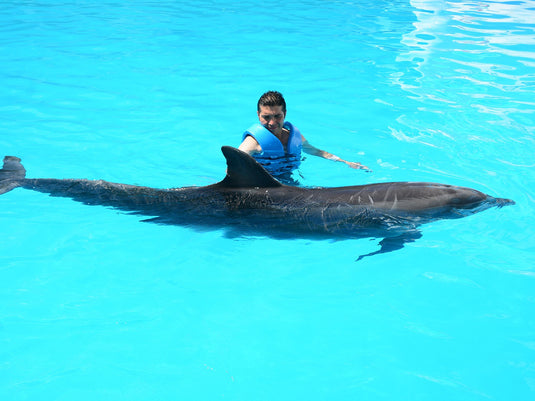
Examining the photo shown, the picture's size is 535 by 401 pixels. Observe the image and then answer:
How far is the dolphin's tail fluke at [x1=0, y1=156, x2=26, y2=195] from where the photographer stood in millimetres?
6281

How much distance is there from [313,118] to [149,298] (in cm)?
575

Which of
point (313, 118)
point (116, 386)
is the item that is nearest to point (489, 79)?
point (313, 118)

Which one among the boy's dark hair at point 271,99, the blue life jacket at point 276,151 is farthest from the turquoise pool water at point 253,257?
the boy's dark hair at point 271,99

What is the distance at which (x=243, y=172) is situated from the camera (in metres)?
5.41

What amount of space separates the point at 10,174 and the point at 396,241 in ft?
15.3

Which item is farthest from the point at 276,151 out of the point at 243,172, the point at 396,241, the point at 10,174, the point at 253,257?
the point at 10,174

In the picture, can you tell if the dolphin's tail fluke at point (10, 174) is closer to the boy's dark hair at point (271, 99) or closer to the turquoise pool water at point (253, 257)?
the turquoise pool water at point (253, 257)

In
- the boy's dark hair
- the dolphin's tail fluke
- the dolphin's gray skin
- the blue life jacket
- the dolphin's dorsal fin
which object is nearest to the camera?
the dolphin's dorsal fin

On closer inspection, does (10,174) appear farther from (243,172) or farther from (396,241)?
(396,241)

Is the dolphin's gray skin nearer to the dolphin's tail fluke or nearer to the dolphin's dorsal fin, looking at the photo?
the dolphin's dorsal fin

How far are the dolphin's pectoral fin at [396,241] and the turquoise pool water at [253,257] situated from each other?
35cm

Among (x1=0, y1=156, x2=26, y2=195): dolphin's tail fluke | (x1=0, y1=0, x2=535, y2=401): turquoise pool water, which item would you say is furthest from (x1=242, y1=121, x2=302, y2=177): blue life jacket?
(x1=0, y1=156, x2=26, y2=195): dolphin's tail fluke

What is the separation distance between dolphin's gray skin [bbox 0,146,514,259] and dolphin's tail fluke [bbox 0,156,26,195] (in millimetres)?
1487

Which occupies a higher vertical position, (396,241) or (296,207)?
(296,207)
